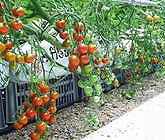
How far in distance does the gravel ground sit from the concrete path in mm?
198

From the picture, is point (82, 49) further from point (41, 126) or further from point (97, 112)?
point (97, 112)

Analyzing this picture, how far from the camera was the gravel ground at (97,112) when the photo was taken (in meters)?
2.53

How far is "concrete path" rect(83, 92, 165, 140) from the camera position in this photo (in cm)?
230

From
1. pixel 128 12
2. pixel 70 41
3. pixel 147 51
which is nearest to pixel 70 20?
pixel 70 41

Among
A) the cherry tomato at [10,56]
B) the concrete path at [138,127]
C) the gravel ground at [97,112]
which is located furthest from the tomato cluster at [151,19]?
the cherry tomato at [10,56]

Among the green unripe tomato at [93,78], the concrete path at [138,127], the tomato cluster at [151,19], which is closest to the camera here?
the green unripe tomato at [93,78]

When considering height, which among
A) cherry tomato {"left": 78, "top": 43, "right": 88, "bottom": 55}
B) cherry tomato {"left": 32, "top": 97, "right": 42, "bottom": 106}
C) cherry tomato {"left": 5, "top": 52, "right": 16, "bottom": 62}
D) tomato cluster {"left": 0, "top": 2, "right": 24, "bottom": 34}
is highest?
tomato cluster {"left": 0, "top": 2, "right": 24, "bottom": 34}

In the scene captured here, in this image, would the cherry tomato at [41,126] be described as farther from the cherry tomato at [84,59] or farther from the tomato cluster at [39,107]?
the cherry tomato at [84,59]

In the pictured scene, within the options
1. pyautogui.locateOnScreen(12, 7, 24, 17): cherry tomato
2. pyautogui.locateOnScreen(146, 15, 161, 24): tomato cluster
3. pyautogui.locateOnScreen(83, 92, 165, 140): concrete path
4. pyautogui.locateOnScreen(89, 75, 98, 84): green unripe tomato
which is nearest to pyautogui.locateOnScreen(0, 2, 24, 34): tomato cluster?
pyautogui.locateOnScreen(12, 7, 24, 17): cherry tomato

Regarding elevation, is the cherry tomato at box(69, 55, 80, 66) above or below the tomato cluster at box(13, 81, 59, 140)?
above

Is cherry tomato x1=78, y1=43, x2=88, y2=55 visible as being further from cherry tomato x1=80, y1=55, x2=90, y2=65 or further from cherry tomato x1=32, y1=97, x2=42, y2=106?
cherry tomato x1=32, y1=97, x2=42, y2=106

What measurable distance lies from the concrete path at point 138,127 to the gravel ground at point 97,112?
198 millimetres

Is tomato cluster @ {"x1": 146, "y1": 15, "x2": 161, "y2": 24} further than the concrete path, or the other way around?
the concrete path

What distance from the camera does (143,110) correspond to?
295 cm
